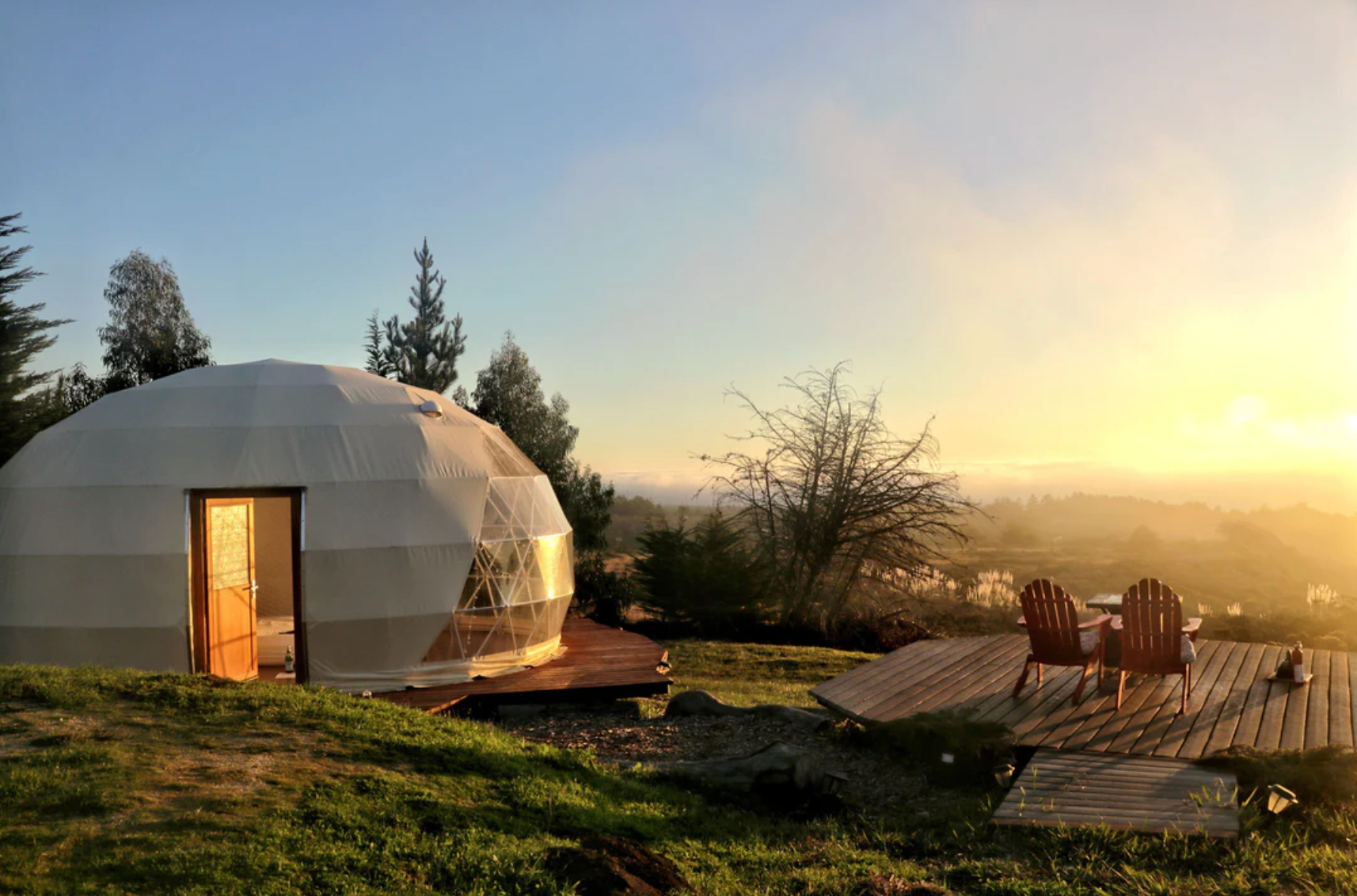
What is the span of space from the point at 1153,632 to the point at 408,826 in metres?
5.81

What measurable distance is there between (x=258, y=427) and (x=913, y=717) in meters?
7.55

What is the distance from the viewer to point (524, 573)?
10.8 meters

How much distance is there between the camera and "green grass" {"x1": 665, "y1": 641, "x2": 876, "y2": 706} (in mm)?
10602

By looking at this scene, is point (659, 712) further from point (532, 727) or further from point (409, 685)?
point (409, 685)

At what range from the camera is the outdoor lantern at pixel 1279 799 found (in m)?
5.05

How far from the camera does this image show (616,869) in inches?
153

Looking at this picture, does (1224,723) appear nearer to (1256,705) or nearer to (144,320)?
(1256,705)

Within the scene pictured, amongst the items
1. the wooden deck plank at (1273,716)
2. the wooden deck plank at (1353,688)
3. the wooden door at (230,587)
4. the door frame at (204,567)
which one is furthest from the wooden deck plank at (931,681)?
the wooden door at (230,587)

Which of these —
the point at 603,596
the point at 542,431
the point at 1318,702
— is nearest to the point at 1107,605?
the point at 1318,702

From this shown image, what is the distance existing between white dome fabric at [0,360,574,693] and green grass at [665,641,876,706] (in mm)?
2528

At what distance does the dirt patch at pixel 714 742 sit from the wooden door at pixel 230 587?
136 inches

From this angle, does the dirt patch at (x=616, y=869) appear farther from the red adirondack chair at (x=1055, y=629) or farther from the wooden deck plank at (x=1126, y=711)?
the red adirondack chair at (x=1055, y=629)

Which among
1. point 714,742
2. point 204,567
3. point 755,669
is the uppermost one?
point 204,567

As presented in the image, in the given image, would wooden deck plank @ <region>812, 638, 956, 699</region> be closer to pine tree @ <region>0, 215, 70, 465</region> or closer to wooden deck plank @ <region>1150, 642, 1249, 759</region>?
wooden deck plank @ <region>1150, 642, 1249, 759</region>
